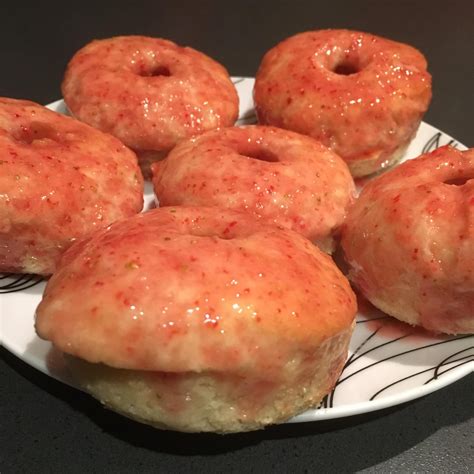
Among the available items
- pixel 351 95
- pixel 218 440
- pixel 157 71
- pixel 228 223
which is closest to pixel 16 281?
pixel 228 223

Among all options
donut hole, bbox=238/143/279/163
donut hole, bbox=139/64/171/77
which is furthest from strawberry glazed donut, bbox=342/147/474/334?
donut hole, bbox=139/64/171/77

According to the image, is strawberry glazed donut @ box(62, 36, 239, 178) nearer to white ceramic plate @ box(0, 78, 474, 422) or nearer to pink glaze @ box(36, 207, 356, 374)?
white ceramic plate @ box(0, 78, 474, 422)

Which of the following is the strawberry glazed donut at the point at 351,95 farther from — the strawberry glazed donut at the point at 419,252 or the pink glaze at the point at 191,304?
the pink glaze at the point at 191,304

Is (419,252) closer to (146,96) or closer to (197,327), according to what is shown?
(197,327)

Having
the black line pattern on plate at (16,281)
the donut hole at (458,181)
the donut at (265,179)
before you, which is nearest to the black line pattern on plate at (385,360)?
the donut at (265,179)

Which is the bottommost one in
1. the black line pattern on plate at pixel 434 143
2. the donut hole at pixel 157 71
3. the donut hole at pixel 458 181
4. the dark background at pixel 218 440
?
the dark background at pixel 218 440

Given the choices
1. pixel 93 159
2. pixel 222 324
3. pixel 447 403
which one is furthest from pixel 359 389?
pixel 93 159

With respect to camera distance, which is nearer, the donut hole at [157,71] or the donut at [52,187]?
the donut at [52,187]
